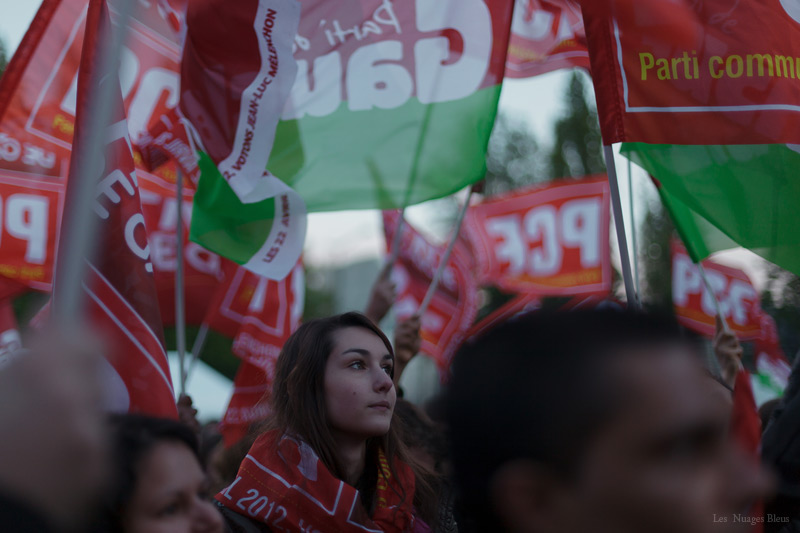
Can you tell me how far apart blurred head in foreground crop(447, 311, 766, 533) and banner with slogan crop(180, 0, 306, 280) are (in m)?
2.11

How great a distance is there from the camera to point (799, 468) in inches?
69.4

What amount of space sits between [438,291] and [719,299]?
9.23ft

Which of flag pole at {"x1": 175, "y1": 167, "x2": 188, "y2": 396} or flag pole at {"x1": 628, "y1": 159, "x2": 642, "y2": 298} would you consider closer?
flag pole at {"x1": 628, "y1": 159, "x2": 642, "y2": 298}

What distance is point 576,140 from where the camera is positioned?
29.9m

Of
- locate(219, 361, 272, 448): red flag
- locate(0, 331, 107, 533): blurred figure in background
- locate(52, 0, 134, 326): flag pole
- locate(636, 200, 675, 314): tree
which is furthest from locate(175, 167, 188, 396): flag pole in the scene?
locate(636, 200, 675, 314): tree

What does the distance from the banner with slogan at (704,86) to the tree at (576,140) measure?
26.7 metres

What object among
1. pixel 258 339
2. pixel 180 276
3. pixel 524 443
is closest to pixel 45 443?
pixel 524 443

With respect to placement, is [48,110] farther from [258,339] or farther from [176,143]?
[258,339]

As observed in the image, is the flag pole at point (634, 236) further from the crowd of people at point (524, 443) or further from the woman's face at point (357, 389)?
the crowd of people at point (524, 443)

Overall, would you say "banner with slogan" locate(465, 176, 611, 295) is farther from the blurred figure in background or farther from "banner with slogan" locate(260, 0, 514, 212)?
the blurred figure in background

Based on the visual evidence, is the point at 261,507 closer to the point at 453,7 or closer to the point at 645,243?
the point at 453,7

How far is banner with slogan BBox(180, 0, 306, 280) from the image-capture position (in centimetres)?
336

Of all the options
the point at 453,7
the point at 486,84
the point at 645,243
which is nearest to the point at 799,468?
the point at 486,84

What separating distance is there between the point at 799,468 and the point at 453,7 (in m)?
2.60
